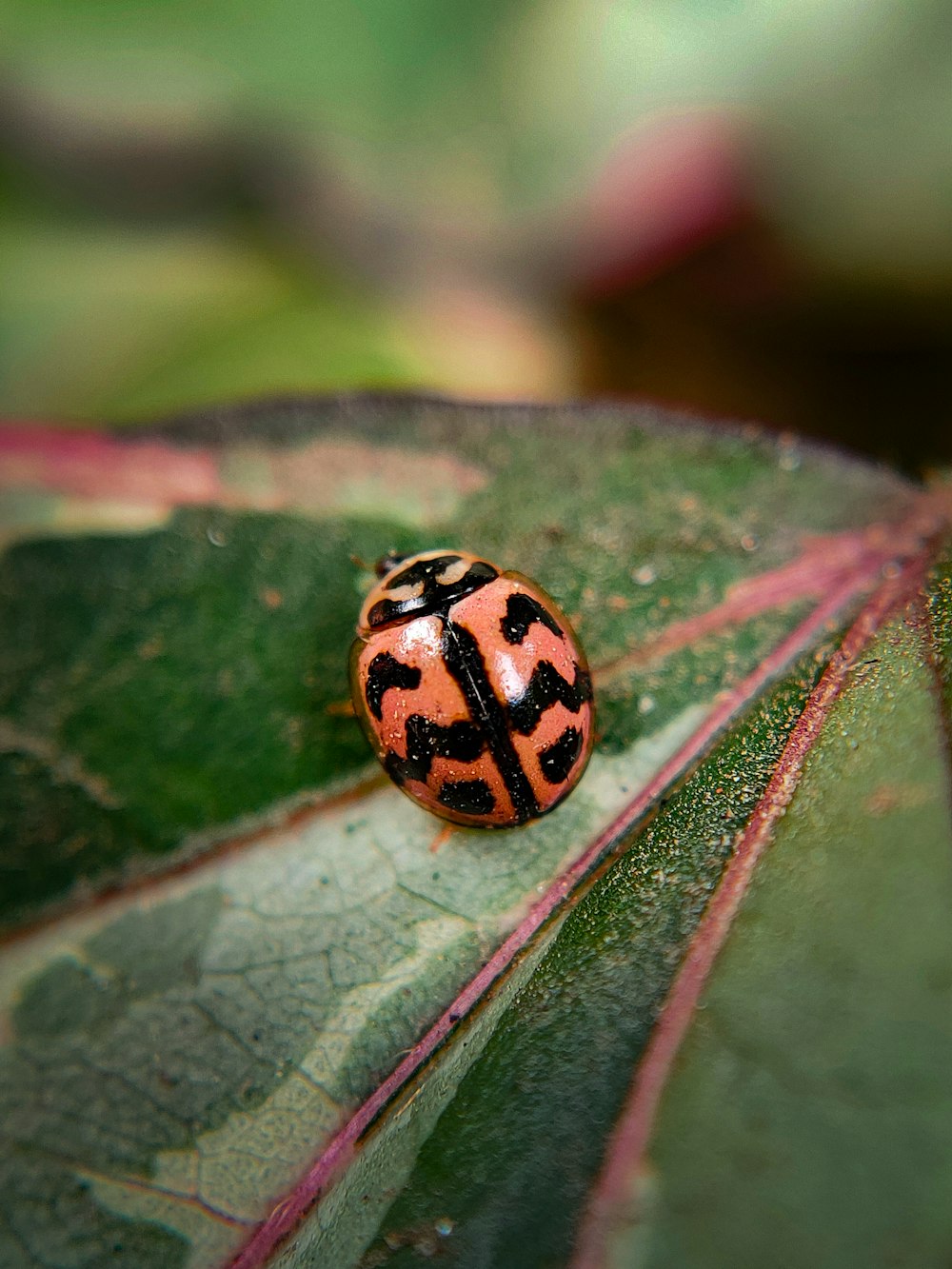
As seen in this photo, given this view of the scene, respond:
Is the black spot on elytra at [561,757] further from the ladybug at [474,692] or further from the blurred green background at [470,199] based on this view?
the blurred green background at [470,199]

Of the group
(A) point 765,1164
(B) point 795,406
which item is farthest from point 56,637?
(B) point 795,406

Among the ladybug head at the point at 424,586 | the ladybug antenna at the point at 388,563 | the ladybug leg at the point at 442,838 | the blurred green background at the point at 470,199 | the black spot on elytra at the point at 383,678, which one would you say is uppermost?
the blurred green background at the point at 470,199

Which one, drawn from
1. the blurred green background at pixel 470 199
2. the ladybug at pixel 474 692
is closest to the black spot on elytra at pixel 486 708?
the ladybug at pixel 474 692

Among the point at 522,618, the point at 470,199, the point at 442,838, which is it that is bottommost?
the point at 442,838

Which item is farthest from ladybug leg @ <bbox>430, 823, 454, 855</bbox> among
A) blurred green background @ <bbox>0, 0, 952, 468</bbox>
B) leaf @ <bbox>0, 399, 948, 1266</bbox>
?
blurred green background @ <bbox>0, 0, 952, 468</bbox>

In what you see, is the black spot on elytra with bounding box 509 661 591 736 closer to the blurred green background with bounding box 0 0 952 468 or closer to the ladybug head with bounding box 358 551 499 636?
the ladybug head with bounding box 358 551 499 636

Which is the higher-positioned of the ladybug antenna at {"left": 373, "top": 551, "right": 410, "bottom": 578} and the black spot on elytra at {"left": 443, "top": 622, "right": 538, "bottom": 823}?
the ladybug antenna at {"left": 373, "top": 551, "right": 410, "bottom": 578}

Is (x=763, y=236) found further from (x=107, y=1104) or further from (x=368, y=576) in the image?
(x=107, y=1104)

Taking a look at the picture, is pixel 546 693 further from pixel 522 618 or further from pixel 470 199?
pixel 470 199

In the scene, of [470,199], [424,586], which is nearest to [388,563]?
[424,586]
